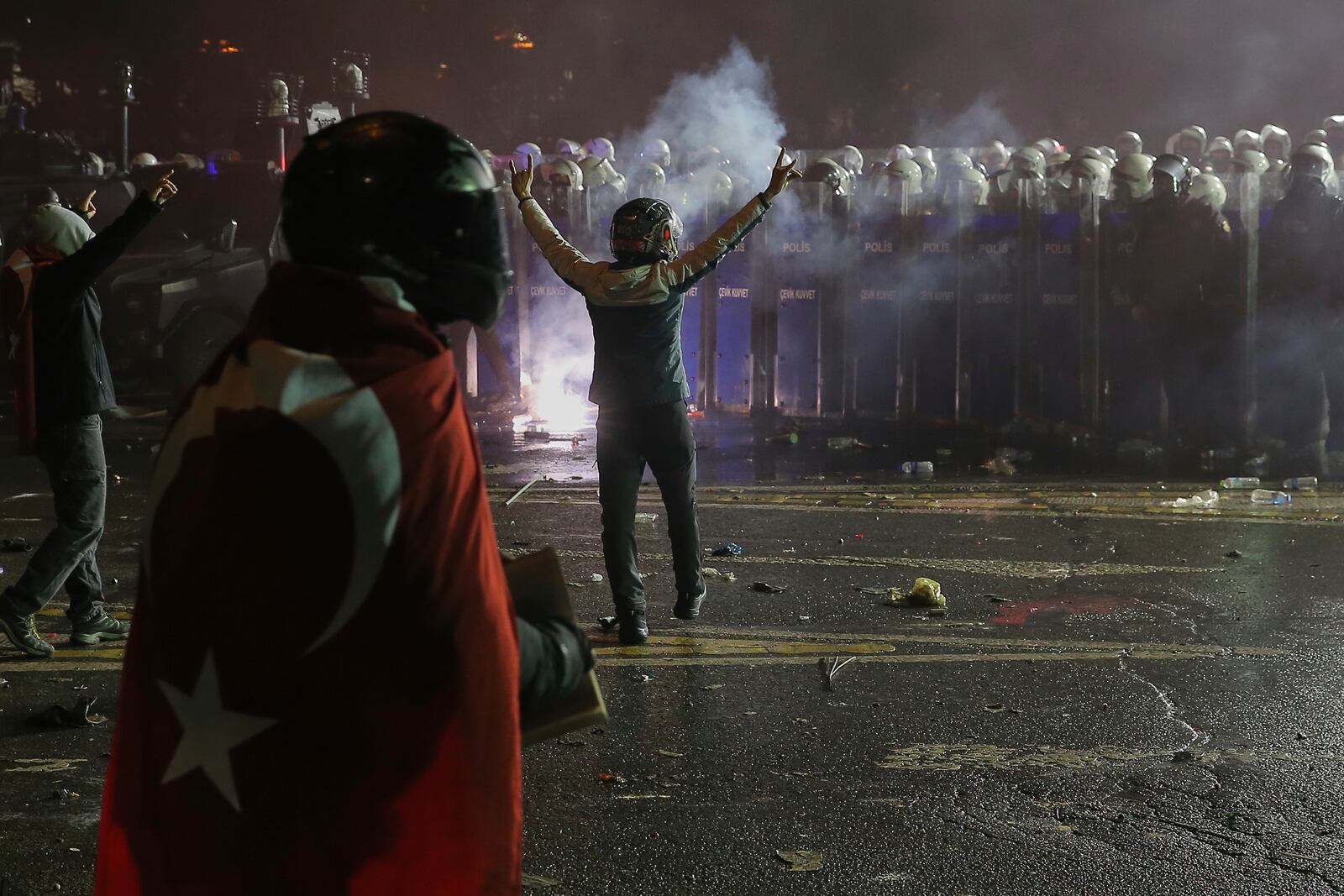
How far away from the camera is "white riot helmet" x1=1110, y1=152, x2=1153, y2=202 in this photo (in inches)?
586

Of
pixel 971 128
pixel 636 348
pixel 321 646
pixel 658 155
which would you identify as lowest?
pixel 321 646

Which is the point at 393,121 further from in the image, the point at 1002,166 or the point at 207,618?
the point at 1002,166

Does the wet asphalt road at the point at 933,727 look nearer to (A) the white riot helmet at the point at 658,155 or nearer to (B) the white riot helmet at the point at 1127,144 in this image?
(B) the white riot helmet at the point at 1127,144

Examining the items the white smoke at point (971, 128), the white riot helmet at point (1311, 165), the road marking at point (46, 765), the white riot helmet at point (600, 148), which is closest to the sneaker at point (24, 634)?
the road marking at point (46, 765)

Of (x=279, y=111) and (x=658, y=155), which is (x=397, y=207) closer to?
(x=658, y=155)

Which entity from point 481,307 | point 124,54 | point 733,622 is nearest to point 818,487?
point 733,622

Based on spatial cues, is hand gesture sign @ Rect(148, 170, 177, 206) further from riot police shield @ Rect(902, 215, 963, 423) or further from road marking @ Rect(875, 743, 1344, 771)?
riot police shield @ Rect(902, 215, 963, 423)

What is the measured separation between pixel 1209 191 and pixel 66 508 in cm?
1157

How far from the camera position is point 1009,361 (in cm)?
1527

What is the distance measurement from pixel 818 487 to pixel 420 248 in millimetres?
9624

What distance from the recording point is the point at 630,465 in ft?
20.8

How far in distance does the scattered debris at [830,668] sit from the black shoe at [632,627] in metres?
0.80

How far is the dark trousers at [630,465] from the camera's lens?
627 cm

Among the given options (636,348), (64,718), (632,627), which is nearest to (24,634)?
(64,718)
